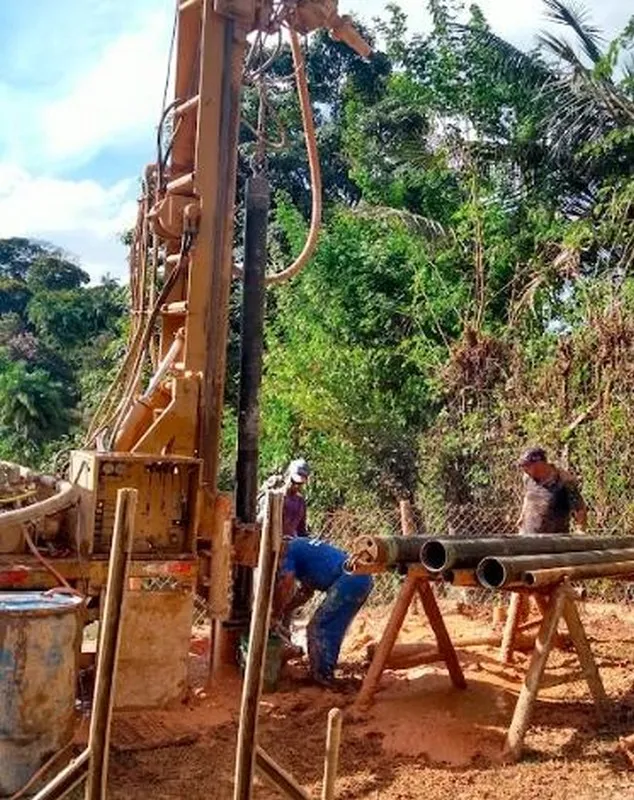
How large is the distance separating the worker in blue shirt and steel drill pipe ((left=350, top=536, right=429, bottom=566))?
1.02 m

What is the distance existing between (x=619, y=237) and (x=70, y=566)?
29.0 ft

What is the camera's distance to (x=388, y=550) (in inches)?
239

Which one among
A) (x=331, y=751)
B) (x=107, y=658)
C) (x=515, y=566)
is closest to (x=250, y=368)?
(x=515, y=566)

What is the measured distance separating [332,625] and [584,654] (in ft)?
6.00

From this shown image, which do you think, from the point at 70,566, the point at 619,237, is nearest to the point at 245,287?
the point at 70,566

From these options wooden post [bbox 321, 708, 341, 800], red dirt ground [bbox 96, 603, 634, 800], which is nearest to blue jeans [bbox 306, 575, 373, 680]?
red dirt ground [bbox 96, 603, 634, 800]

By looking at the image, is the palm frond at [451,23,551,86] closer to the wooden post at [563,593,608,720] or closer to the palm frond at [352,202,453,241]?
the palm frond at [352,202,453,241]

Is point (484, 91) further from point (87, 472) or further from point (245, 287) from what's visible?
point (87, 472)

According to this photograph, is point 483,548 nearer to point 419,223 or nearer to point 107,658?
point 107,658

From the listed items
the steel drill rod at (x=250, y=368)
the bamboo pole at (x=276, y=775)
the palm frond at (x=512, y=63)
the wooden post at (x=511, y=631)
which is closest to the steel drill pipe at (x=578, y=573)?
the wooden post at (x=511, y=631)

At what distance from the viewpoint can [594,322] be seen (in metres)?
10.8

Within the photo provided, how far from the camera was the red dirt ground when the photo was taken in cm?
532

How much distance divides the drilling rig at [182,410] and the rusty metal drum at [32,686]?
949 mm

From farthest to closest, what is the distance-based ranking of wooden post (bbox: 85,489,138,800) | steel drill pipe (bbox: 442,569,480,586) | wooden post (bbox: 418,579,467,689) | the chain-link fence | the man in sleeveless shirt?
the chain-link fence, the man in sleeveless shirt, wooden post (bbox: 418,579,467,689), steel drill pipe (bbox: 442,569,480,586), wooden post (bbox: 85,489,138,800)
